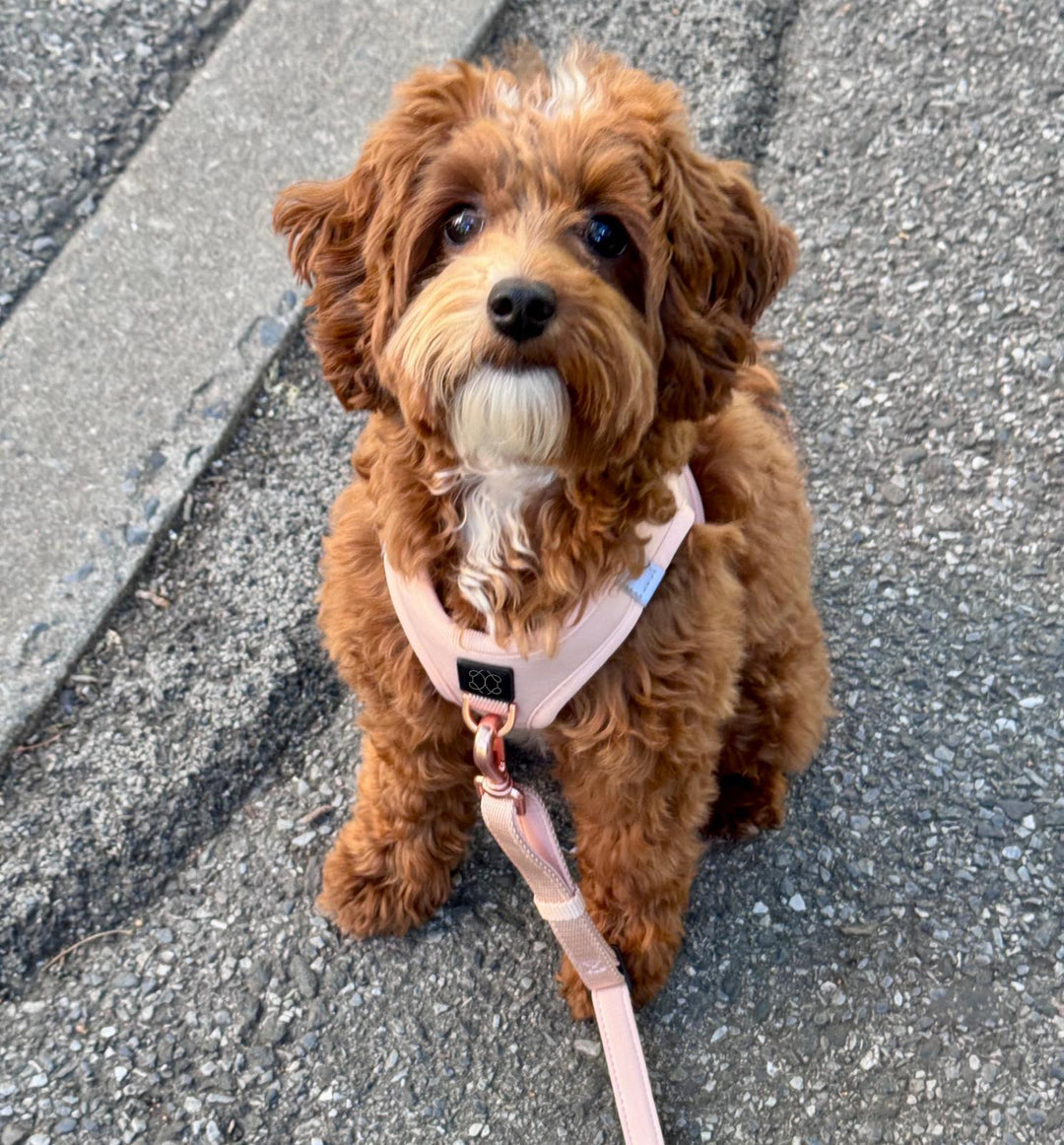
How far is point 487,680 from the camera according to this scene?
2479 millimetres

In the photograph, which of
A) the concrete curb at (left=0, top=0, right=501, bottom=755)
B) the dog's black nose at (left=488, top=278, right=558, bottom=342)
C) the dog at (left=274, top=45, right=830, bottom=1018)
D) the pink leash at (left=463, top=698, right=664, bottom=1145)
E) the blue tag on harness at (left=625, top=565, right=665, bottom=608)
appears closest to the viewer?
the dog's black nose at (left=488, top=278, right=558, bottom=342)

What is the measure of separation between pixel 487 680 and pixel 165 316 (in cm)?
199

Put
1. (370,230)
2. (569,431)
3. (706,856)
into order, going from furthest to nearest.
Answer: (706,856) → (370,230) → (569,431)

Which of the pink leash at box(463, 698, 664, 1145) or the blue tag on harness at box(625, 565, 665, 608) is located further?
the pink leash at box(463, 698, 664, 1145)

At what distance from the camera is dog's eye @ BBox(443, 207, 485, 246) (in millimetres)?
2201

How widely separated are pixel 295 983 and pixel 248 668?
855mm

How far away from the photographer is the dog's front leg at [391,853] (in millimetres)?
3027

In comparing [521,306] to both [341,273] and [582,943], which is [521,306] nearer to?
[341,273]

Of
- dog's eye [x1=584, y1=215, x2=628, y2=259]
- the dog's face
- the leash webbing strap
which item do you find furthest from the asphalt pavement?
dog's eye [x1=584, y1=215, x2=628, y2=259]

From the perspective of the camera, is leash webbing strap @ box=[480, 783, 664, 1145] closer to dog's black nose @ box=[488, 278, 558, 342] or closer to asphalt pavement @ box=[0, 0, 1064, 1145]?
asphalt pavement @ box=[0, 0, 1064, 1145]

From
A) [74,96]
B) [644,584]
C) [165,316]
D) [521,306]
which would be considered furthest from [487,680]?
[74,96]

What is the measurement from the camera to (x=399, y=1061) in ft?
9.57

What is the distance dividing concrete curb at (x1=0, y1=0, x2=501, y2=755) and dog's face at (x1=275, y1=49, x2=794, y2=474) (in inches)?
56.7

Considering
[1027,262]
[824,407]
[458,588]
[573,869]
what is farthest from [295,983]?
[1027,262]
